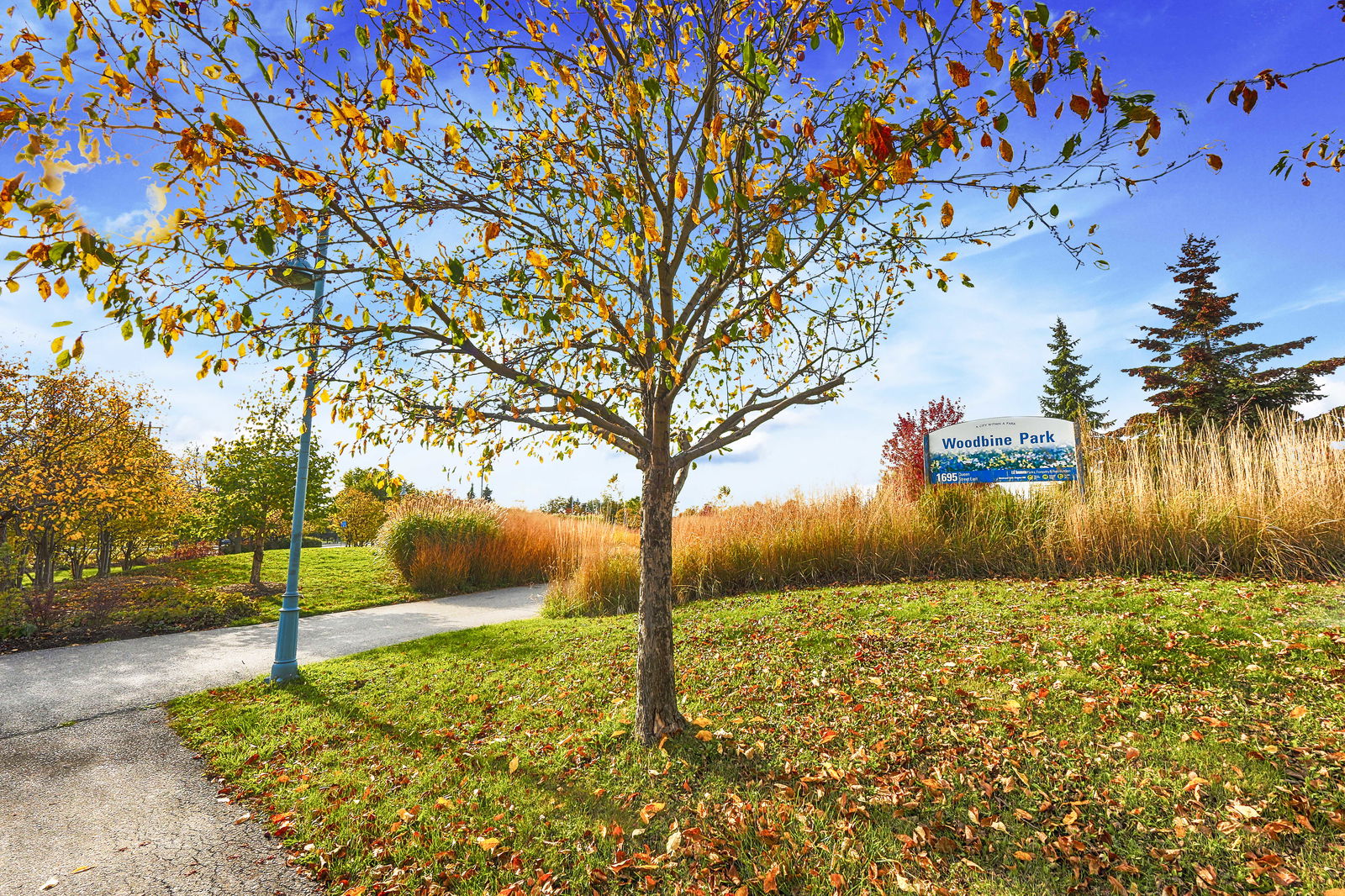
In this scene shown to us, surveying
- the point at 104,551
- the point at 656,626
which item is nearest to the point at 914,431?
the point at 656,626

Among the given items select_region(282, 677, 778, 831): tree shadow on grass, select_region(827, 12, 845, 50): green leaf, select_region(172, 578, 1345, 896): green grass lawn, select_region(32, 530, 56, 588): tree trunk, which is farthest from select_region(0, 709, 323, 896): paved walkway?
select_region(32, 530, 56, 588): tree trunk

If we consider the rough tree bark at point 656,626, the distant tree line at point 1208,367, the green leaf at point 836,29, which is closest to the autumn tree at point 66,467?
the rough tree bark at point 656,626

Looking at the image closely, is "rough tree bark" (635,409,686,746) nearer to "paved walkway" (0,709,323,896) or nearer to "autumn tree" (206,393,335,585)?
"paved walkway" (0,709,323,896)

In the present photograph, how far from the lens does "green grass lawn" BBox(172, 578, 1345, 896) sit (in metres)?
2.65

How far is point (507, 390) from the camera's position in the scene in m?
4.44

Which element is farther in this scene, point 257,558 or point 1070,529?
point 257,558

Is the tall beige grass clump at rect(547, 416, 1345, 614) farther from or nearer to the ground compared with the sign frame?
nearer to the ground

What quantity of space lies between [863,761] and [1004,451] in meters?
7.78

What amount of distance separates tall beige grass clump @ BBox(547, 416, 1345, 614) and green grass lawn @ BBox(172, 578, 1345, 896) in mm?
1154

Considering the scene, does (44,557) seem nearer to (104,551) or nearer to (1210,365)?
(104,551)

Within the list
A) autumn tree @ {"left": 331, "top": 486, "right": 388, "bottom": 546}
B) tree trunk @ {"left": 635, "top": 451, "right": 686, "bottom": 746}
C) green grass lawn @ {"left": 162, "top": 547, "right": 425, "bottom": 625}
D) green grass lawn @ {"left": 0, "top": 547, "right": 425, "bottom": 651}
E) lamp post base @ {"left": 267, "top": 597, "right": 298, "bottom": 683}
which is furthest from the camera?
autumn tree @ {"left": 331, "top": 486, "right": 388, "bottom": 546}

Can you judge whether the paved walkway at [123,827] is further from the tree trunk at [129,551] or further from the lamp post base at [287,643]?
the tree trunk at [129,551]

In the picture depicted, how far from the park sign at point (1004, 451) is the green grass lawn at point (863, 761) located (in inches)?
146

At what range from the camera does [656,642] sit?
153 inches
